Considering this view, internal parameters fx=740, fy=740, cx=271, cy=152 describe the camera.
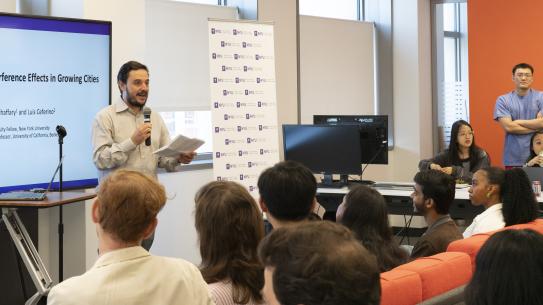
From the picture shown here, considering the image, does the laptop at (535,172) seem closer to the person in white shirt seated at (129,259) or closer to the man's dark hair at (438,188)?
the man's dark hair at (438,188)

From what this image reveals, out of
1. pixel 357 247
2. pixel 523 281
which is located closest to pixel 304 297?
pixel 357 247

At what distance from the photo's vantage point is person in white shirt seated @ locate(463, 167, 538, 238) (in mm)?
3814

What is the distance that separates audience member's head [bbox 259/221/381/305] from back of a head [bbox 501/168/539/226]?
8.84ft

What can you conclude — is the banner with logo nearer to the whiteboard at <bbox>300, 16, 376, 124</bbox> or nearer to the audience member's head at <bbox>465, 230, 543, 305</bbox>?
the whiteboard at <bbox>300, 16, 376, 124</bbox>

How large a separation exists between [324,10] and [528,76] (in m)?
2.67

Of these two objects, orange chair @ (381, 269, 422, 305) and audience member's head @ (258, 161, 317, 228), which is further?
audience member's head @ (258, 161, 317, 228)

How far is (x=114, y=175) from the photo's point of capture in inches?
82.7

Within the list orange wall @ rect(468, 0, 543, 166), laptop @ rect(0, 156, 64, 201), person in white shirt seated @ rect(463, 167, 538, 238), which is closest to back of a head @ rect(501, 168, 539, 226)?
person in white shirt seated @ rect(463, 167, 538, 238)

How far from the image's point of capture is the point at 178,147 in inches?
185

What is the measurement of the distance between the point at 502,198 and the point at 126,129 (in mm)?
2407

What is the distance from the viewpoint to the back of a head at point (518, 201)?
150 inches

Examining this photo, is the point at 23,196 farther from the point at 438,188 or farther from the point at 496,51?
the point at 496,51

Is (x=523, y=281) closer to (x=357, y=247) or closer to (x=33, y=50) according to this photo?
(x=357, y=247)

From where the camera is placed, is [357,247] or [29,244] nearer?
[357,247]
